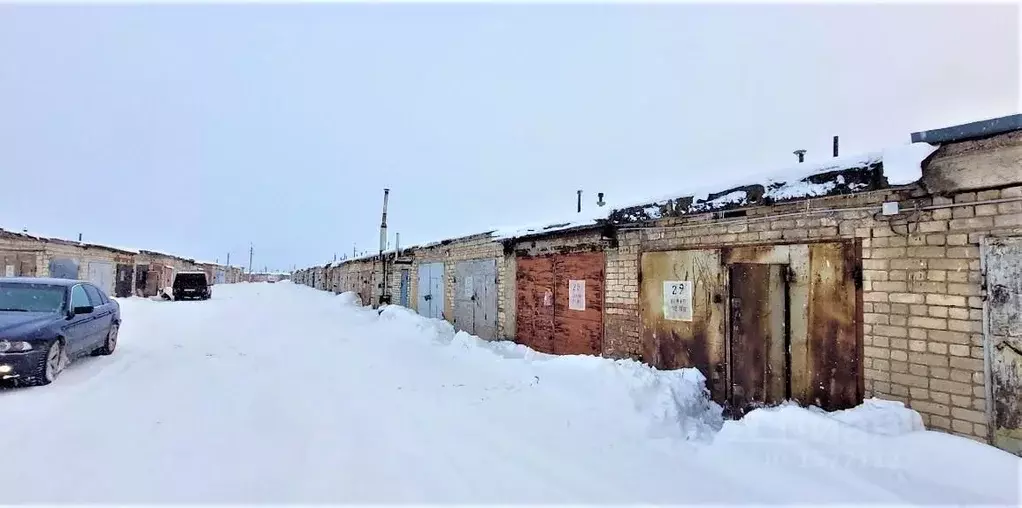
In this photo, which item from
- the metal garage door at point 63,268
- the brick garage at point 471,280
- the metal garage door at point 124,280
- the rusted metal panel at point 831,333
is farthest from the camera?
the metal garage door at point 124,280

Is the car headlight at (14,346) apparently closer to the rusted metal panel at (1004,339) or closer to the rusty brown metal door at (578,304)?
the rusty brown metal door at (578,304)

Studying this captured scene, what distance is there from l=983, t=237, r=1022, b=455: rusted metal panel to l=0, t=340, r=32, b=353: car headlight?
10.5 m

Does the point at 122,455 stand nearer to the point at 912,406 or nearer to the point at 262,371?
the point at 262,371

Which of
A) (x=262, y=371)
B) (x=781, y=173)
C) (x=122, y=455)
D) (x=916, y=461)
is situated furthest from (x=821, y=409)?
(x=262, y=371)

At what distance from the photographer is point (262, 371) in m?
7.50

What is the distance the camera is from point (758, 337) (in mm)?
5805

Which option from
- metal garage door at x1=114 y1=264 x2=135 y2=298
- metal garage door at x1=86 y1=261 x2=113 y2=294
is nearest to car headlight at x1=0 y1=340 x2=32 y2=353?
metal garage door at x1=86 y1=261 x2=113 y2=294

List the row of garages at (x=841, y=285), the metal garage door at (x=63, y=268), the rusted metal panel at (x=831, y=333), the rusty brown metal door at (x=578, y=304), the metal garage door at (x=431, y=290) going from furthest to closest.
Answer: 1. the metal garage door at (x=63, y=268)
2. the metal garage door at (x=431, y=290)
3. the rusty brown metal door at (x=578, y=304)
4. the rusted metal panel at (x=831, y=333)
5. the row of garages at (x=841, y=285)

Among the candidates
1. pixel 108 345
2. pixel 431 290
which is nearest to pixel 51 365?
pixel 108 345

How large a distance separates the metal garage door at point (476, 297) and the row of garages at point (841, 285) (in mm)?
3261

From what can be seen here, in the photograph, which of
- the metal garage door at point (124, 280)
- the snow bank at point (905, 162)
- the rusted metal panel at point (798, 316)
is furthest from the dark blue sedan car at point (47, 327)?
the metal garage door at point (124, 280)

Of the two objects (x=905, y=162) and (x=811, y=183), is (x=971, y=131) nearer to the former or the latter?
(x=905, y=162)

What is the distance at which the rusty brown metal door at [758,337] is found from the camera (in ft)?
18.4

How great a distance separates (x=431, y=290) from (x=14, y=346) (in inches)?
392
